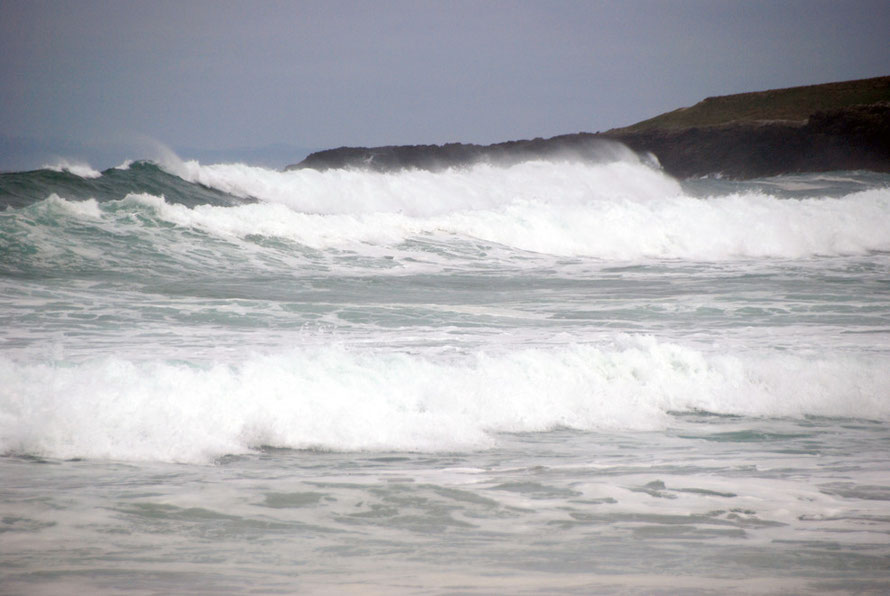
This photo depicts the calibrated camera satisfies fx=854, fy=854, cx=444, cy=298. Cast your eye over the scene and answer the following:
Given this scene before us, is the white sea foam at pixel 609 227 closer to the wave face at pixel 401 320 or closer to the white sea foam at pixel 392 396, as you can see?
the wave face at pixel 401 320

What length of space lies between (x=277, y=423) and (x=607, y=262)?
1373 centimetres

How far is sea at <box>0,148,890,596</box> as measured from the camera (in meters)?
3.61

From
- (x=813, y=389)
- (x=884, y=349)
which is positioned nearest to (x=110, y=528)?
(x=813, y=389)

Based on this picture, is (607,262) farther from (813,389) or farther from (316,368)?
(316,368)

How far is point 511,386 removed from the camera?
287 inches

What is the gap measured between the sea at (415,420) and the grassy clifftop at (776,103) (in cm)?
7428

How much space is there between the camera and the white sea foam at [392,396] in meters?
5.72

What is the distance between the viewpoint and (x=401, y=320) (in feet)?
35.3

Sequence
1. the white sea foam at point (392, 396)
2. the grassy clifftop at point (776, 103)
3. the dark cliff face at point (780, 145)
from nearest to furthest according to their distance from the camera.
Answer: the white sea foam at point (392, 396) → the dark cliff face at point (780, 145) → the grassy clifftop at point (776, 103)

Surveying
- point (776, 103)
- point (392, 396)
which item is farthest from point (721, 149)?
point (392, 396)

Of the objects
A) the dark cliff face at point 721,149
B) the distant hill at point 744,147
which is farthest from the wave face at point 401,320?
the distant hill at point 744,147

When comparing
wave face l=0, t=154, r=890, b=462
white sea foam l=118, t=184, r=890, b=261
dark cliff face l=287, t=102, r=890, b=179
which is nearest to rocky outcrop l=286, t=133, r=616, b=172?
dark cliff face l=287, t=102, r=890, b=179

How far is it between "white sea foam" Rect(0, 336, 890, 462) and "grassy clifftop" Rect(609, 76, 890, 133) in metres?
78.9

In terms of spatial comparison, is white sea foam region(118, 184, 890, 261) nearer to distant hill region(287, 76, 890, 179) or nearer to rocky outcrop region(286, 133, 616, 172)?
rocky outcrop region(286, 133, 616, 172)
